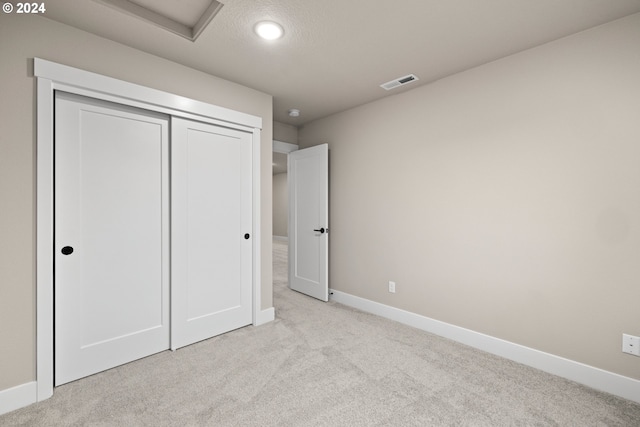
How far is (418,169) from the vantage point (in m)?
3.11

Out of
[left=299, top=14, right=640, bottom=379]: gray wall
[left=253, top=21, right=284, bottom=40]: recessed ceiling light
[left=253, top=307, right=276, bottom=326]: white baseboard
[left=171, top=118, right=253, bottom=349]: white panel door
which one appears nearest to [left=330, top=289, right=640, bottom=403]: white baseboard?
[left=299, top=14, right=640, bottom=379]: gray wall

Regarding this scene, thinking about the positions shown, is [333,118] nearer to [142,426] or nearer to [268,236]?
[268,236]

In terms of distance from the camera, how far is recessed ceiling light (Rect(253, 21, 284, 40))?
6.59 ft

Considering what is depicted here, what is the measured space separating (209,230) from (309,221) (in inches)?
64.4

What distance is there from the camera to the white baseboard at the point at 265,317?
3.10 meters

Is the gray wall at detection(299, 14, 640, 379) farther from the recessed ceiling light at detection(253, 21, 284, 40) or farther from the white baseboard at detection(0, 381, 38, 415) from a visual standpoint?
the white baseboard at detection(0, 381, 38, 415)

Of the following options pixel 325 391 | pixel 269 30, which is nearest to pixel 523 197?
pixel 325 391

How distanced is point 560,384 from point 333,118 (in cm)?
361

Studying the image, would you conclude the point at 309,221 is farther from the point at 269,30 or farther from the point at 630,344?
the point at 630,344

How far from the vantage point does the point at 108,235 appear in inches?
88.7

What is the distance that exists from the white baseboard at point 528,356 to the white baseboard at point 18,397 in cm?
305

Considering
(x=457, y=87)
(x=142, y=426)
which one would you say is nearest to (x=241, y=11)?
(x=457, y=87)

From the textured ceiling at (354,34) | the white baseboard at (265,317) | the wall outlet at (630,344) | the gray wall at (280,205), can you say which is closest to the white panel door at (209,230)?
the white baseboard at (265,317)

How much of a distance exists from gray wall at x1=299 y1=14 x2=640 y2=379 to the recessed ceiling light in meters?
1.67
